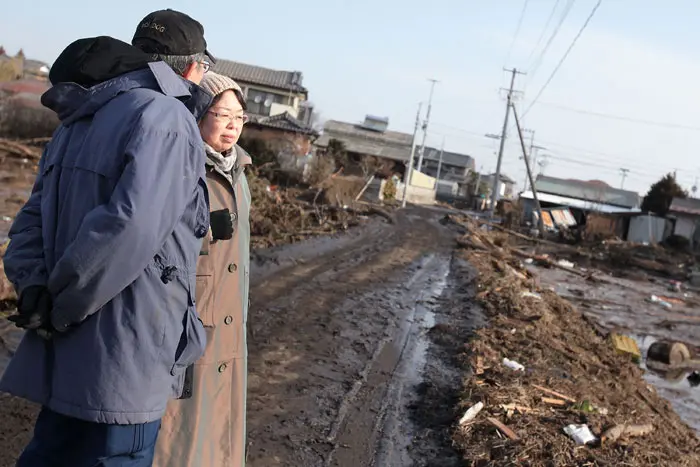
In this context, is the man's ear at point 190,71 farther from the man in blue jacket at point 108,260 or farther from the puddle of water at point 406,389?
the puddle of water at point 406,389

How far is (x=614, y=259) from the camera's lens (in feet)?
98.7

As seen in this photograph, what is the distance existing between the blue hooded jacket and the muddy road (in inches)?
90.0

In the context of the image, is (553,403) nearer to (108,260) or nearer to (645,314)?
(108,260)

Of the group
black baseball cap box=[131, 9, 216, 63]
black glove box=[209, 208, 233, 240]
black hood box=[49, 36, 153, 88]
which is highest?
black baseball cap box=[131, 9, 216, 63]

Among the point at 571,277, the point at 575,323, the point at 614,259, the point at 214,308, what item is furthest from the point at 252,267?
the point at 614,259

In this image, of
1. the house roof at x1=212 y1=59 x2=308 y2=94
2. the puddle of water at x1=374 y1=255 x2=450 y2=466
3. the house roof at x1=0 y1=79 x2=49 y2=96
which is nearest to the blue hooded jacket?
the puddle of water at x1=374 y1=255 x2=450 y2=466

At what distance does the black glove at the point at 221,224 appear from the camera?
252 centimetres

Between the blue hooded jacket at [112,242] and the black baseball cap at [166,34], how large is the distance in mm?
247

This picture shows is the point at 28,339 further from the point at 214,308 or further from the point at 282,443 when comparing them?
the point at 282,443

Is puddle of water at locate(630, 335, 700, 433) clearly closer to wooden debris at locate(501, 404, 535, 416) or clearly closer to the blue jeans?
wooden debris at locate(501, 404, 535, 416)

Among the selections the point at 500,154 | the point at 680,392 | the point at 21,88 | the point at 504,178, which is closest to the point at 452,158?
the point at 504,178

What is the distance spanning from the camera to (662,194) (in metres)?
46.1

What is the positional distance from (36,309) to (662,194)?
4958 cm

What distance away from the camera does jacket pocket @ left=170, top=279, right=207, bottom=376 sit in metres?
2.00
